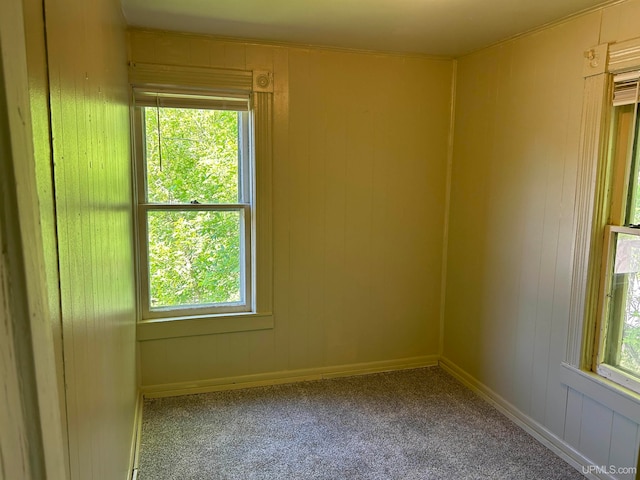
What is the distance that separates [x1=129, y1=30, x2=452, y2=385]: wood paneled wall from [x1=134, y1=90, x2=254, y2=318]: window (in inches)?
8.4

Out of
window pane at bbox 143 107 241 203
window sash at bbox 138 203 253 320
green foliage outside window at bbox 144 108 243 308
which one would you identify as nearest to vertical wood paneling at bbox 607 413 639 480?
window sash at bbox 138 203 253 320

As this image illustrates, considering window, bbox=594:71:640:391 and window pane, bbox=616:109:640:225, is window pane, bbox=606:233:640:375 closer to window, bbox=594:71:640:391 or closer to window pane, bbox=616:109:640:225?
window, bbox=594:71:640:391

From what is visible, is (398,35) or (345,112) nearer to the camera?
(398,35)

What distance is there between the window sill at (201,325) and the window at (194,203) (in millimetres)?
64

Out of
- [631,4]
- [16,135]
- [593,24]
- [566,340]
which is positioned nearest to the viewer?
[16,135]

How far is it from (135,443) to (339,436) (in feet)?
3.57

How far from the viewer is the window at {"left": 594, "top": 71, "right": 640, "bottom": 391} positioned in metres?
2.09

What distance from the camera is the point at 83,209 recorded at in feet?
3.38

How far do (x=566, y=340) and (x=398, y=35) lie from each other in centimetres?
197

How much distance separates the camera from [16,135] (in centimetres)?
39

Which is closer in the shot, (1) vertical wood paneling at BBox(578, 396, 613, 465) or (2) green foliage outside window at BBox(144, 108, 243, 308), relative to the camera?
(1) vertical wood paneling at BBox(578, 396, 613, 465)

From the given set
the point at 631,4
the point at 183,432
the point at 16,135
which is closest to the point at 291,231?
the point at 183,432

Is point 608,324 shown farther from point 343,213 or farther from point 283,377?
point 283,377

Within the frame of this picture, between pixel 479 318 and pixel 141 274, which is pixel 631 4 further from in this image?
pixel 141 274
